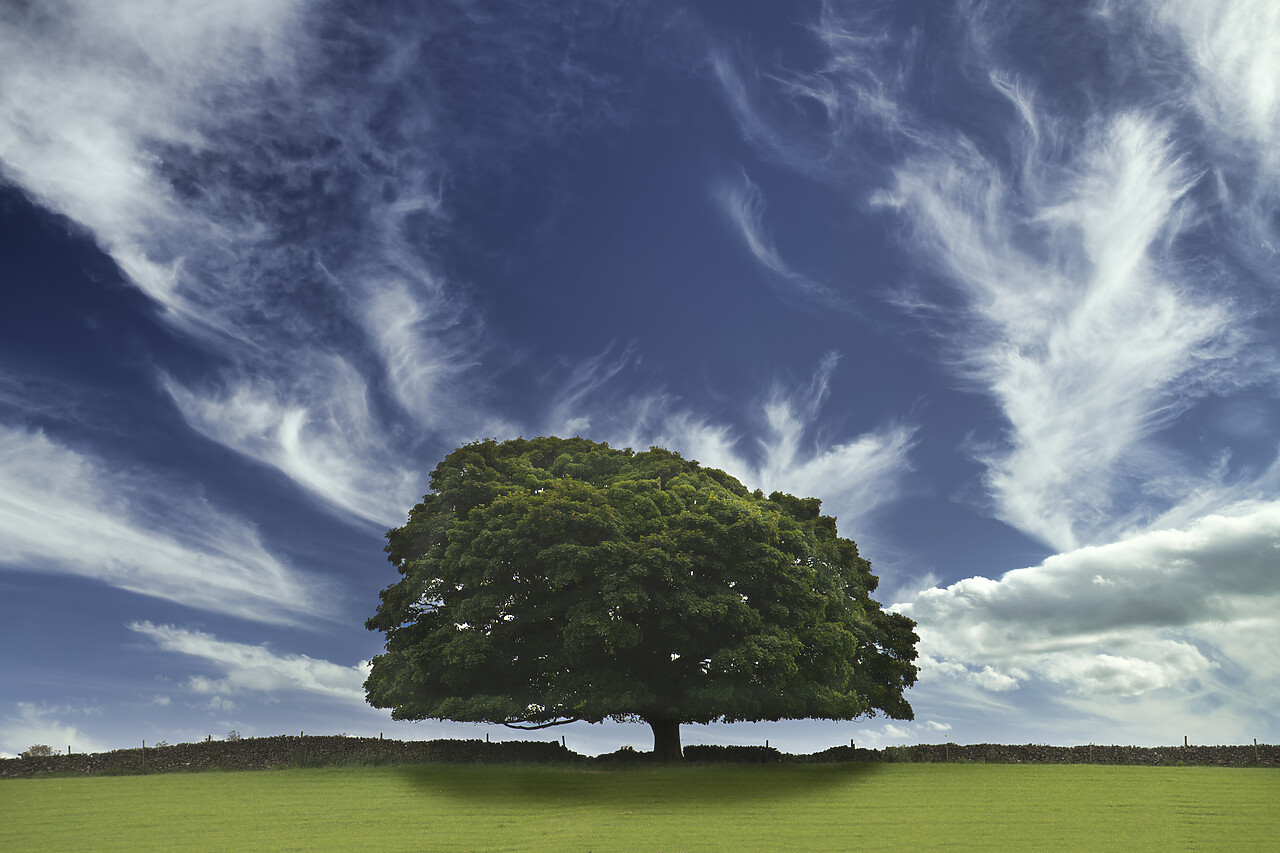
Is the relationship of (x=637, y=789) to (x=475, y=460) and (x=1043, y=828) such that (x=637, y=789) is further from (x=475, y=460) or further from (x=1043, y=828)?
(x=475, y=460)

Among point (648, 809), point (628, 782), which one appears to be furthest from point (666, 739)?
point (648, 809)

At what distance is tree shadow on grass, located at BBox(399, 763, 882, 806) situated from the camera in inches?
905

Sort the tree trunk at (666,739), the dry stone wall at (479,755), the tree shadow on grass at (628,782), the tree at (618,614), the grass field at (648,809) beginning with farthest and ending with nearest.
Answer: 1. the tree trunk at (666,739)
2. the dry stone wall at (479,755)
3. the tree at (618,614)
4. the tree shadow on grass at (628,782)
5. the grass field at (648,809)

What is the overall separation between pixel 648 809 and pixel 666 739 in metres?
8.99

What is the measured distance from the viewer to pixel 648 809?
2125cm

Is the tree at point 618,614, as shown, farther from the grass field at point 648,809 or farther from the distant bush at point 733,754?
the grass field at point 648,809

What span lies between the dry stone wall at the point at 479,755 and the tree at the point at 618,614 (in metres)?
2.07

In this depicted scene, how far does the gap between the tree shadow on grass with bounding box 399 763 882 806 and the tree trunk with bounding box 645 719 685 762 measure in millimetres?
1952

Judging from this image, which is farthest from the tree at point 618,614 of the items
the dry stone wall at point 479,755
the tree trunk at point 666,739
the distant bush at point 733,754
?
the dry stone wall at point 479,755

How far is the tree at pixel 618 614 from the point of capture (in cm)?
2533

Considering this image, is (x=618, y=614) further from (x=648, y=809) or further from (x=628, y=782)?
(x=648, y=809)

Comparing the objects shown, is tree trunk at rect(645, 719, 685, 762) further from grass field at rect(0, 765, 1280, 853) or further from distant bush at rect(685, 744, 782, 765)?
grass field at rect(0, 765, 1280, 853)

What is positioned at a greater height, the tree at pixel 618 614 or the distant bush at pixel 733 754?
the tree at pixel 618 614

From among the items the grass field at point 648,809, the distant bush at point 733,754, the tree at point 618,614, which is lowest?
the grass field at point 648,809
